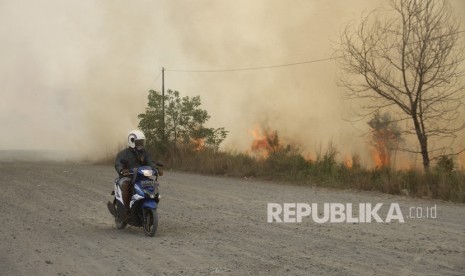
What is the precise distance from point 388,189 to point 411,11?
735cm

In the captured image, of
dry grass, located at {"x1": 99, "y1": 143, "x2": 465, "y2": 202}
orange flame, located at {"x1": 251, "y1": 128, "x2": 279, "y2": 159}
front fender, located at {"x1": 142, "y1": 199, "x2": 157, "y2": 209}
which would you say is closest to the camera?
front fender, located at {"x1": 142, "y1": 199, "x2": 157, "y2": 209}

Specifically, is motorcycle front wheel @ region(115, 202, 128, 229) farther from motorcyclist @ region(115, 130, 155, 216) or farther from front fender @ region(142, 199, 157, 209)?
front fender @ region(142, 199, 157, 209)

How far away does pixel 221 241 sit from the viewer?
8.71 m

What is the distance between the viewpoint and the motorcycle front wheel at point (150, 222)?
928 cm

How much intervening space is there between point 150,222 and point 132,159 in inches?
46.4

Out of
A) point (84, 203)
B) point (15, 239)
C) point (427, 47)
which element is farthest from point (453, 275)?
point (427, 47)

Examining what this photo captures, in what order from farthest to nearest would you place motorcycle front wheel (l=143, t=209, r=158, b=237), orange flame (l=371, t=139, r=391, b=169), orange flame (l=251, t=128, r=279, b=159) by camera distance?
orange flame (l=251, t=128, r=279, b=159) < orange flame (l=371, t=139, r=391, b=169) < motorcycle front wheel (l=143, t=209, r=158, b=237)

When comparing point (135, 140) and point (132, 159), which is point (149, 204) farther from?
point (135, 140)

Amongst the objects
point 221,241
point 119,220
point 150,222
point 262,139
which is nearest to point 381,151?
point 262,139

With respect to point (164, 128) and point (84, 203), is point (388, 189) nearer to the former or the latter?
point (84, 203)

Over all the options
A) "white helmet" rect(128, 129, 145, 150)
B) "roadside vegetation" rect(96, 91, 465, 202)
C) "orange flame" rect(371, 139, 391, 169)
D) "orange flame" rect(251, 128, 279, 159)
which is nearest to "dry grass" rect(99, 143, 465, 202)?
"roadside vegetation" rect(96, 91, 465, 202)

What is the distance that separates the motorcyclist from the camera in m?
9.88

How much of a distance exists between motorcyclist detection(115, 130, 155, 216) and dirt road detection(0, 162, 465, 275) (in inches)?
28.7

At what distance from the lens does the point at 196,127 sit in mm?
29422
